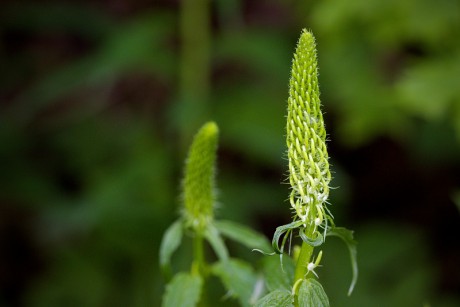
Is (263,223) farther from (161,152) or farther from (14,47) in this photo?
(14,47)

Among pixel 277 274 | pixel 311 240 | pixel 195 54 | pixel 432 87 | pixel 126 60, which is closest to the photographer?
pixel 311 240

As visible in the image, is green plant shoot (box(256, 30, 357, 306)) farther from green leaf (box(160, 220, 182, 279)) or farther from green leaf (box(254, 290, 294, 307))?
green leaf (box(160, 220, 182, 279))

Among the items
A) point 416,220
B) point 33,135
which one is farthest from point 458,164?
point 33,135

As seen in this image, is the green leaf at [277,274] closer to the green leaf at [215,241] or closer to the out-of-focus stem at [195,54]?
the green leaf at [215,241]

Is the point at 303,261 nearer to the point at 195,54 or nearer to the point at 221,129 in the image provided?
the point at 221,129

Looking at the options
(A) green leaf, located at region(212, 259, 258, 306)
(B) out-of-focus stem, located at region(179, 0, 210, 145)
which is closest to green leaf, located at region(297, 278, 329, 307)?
(A) green leaf, located at region(212, 259, 258, 306)

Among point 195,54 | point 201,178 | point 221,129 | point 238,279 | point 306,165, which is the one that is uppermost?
point 306,165

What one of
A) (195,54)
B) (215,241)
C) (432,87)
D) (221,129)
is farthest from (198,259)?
(195,54)
